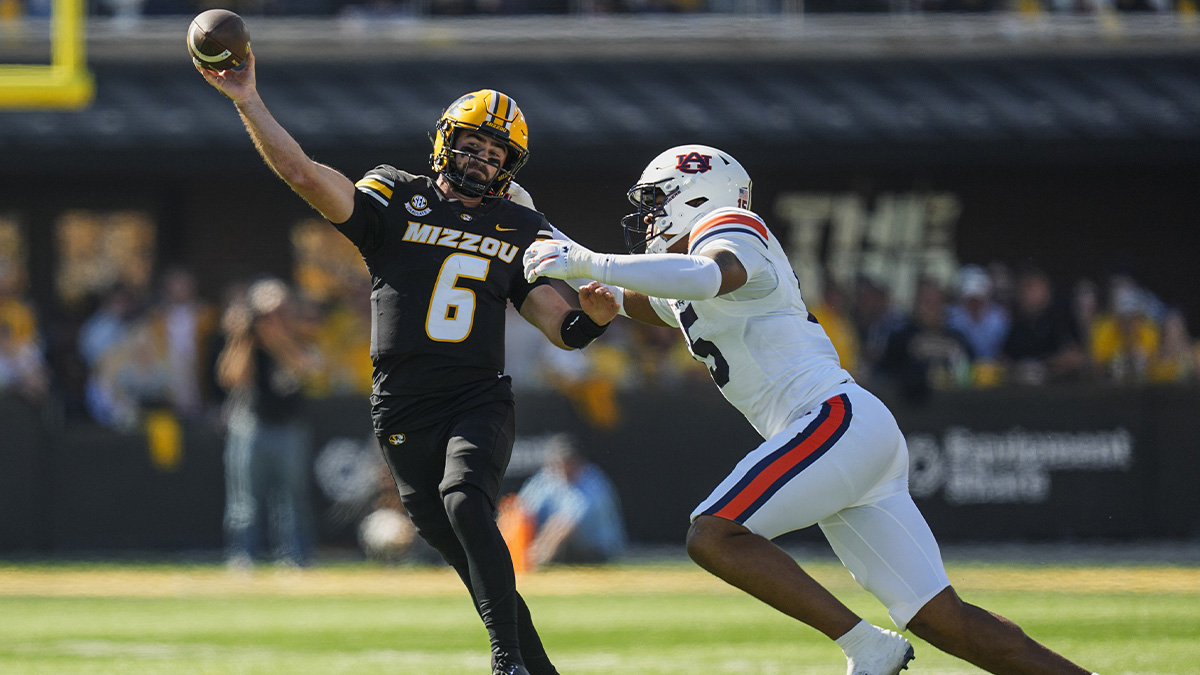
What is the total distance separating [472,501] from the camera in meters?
5.20

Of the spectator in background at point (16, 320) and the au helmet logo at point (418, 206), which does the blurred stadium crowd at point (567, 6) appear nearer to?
the spectator in background at point (16, 320)

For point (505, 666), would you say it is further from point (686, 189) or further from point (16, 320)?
point (16, 320)

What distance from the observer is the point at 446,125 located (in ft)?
18.6

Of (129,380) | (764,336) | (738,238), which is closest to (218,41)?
(738,238)

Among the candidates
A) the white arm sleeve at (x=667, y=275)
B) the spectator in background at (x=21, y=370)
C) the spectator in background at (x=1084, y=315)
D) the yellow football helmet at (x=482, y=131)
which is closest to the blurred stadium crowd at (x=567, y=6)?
the spectator in background at (x=1084, y=315)

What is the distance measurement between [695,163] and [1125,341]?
9883 mm

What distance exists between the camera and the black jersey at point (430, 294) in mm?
5488

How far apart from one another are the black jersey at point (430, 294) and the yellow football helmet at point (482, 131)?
0.30 feet

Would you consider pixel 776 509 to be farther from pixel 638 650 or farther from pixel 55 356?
pixel 55 356

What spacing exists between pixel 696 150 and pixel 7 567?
938 centimetres

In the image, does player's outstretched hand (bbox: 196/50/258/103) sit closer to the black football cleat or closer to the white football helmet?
the white football helmet

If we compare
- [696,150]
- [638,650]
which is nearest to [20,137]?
[638,650]

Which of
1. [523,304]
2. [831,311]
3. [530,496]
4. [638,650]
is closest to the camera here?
[523,304]

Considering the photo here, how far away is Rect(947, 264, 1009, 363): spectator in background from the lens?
14180mm
